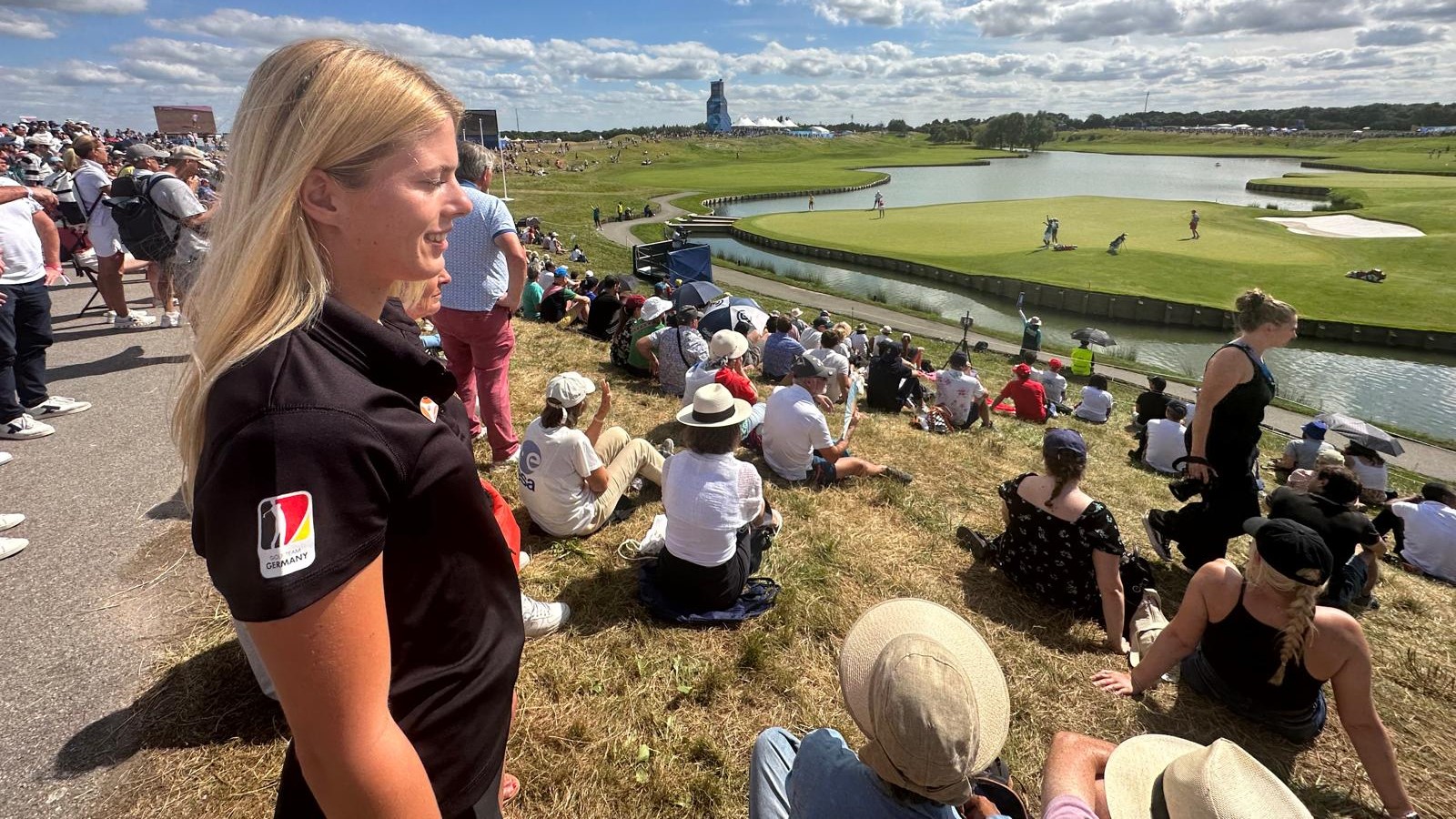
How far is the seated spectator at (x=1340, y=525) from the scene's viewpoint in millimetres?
4121

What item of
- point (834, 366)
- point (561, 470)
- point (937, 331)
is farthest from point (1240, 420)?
point (937, 331)

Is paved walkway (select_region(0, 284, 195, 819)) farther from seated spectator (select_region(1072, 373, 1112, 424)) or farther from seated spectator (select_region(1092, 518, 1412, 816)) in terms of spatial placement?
seated spectator (select_region(1072, 373, 1112, 424))

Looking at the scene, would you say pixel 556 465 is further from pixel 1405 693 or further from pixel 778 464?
pixel 1405 693

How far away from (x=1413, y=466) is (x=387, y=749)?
1875 centimetres

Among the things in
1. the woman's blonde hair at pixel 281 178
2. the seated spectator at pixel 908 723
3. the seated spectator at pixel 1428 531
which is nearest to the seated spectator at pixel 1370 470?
the seated spectator at pixel 1428 531

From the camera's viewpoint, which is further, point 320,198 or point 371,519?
point 320,198

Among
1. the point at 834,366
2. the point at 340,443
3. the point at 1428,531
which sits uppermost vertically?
the point at 340,443

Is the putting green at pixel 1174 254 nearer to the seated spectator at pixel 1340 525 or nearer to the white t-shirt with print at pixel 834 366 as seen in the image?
the white t-shirt with print at pixel 834 366

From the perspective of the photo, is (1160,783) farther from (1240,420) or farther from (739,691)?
(1240,420)

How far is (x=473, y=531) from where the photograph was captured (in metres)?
1.15

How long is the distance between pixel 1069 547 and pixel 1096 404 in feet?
29.2

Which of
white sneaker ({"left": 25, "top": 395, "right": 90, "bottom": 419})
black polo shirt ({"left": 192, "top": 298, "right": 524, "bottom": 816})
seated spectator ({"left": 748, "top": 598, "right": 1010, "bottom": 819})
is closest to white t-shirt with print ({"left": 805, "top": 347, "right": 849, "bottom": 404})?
seated spectator ({"left": 748, "top": 598, "right": 1010, "bottom": 819})

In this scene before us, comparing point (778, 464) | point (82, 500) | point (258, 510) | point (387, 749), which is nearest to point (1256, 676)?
point (778, 464)

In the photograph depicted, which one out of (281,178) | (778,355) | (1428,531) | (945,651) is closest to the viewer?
(281,178)
